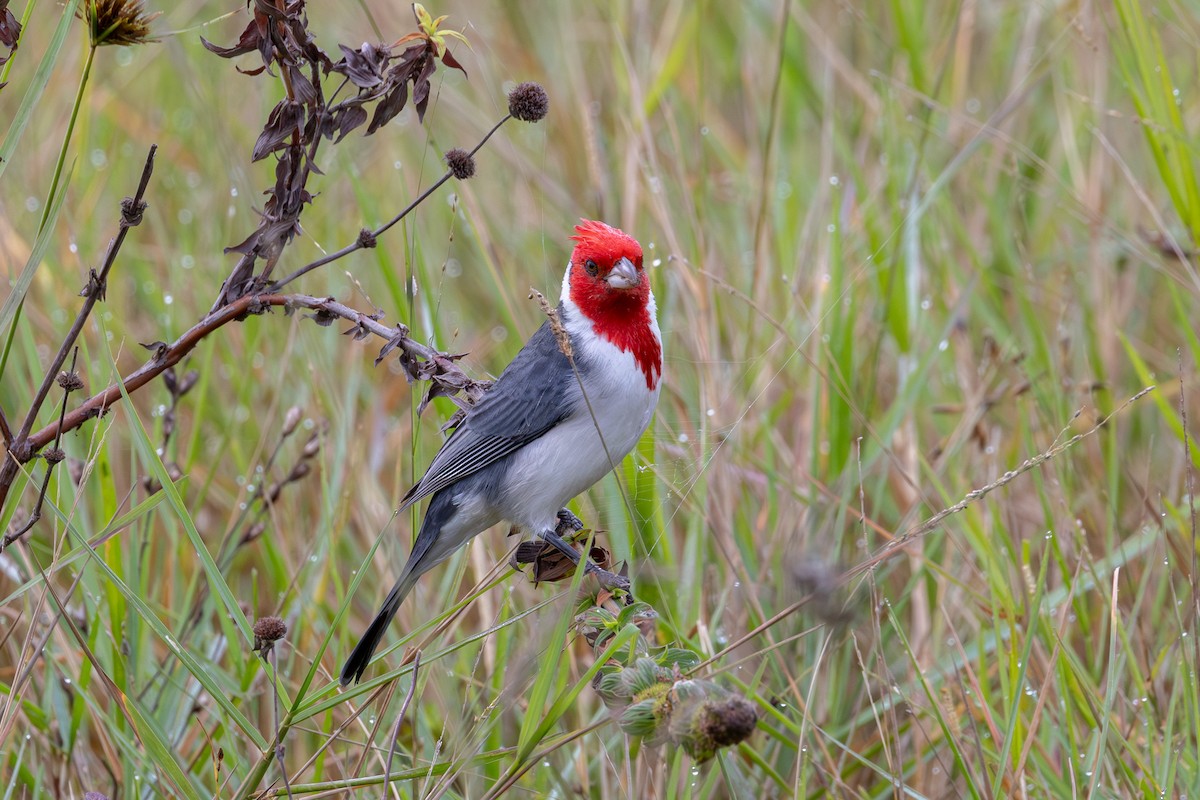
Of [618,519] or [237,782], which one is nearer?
[237,782]

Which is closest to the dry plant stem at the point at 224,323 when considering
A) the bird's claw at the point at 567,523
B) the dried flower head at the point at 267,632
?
the dried flower head at the point at 267,632

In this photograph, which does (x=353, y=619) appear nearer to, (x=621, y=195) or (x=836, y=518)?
(x=836, y=518)

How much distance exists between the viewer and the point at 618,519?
3033mm

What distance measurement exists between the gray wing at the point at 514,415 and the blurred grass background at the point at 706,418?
227 mm

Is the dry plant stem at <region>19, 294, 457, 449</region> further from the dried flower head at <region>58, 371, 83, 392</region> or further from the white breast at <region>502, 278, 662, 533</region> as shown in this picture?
the white breast at <region>502, 278, 662, 533</region>

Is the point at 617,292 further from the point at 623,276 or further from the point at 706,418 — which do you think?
the point at 706,418

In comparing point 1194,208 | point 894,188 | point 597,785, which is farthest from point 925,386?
point 597,785

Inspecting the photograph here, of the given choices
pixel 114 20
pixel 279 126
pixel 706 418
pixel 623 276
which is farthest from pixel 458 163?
pixel 706 418

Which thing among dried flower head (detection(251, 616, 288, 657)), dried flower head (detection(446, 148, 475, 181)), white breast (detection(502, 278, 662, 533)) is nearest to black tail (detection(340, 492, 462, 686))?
white breast (detection(502, 278, 662, 533))

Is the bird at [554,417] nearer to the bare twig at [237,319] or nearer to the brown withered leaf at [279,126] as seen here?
the bare twig at [237,319]

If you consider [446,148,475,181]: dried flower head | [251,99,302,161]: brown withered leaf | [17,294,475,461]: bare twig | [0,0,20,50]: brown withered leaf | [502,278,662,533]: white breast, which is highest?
[0,0,20,50]: brown withered leaf

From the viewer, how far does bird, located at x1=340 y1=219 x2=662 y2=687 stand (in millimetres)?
2895

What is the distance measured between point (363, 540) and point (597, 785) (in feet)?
3.80

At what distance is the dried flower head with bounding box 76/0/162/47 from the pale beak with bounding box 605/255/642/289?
1.19m
